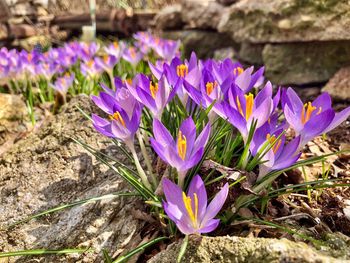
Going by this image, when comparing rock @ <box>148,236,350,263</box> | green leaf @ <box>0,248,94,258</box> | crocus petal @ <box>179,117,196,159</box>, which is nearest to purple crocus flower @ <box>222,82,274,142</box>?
crocus petal @ <box>179,117,196,159</box>

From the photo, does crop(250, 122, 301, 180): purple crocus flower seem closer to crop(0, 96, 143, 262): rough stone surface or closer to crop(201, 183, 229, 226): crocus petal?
crop(201, 183, 229, 226): crocus petal

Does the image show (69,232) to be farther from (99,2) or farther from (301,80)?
(99,2)

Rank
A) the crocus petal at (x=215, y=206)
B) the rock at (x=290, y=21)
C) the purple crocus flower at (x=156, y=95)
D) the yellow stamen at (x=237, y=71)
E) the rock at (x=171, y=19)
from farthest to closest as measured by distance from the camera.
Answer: the rock at (x=171, y=19)
the rock at (x=290, y=21)
the yellow stamen at (x=237, y=71)
the purple crocus flower at (x=156, y=95)
the crocus petal at (x=215, y=206)

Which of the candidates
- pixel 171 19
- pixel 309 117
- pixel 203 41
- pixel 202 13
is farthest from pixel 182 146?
pixel 171 19

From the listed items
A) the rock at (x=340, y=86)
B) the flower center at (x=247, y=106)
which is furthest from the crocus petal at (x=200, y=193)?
the rock at (x=340, y=86)

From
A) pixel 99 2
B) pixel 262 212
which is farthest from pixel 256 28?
pixel 99 2

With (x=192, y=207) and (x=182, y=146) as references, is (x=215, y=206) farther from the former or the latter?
(x=182, y=146)

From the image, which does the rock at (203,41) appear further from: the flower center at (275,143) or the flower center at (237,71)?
the flower center at (275,143)
